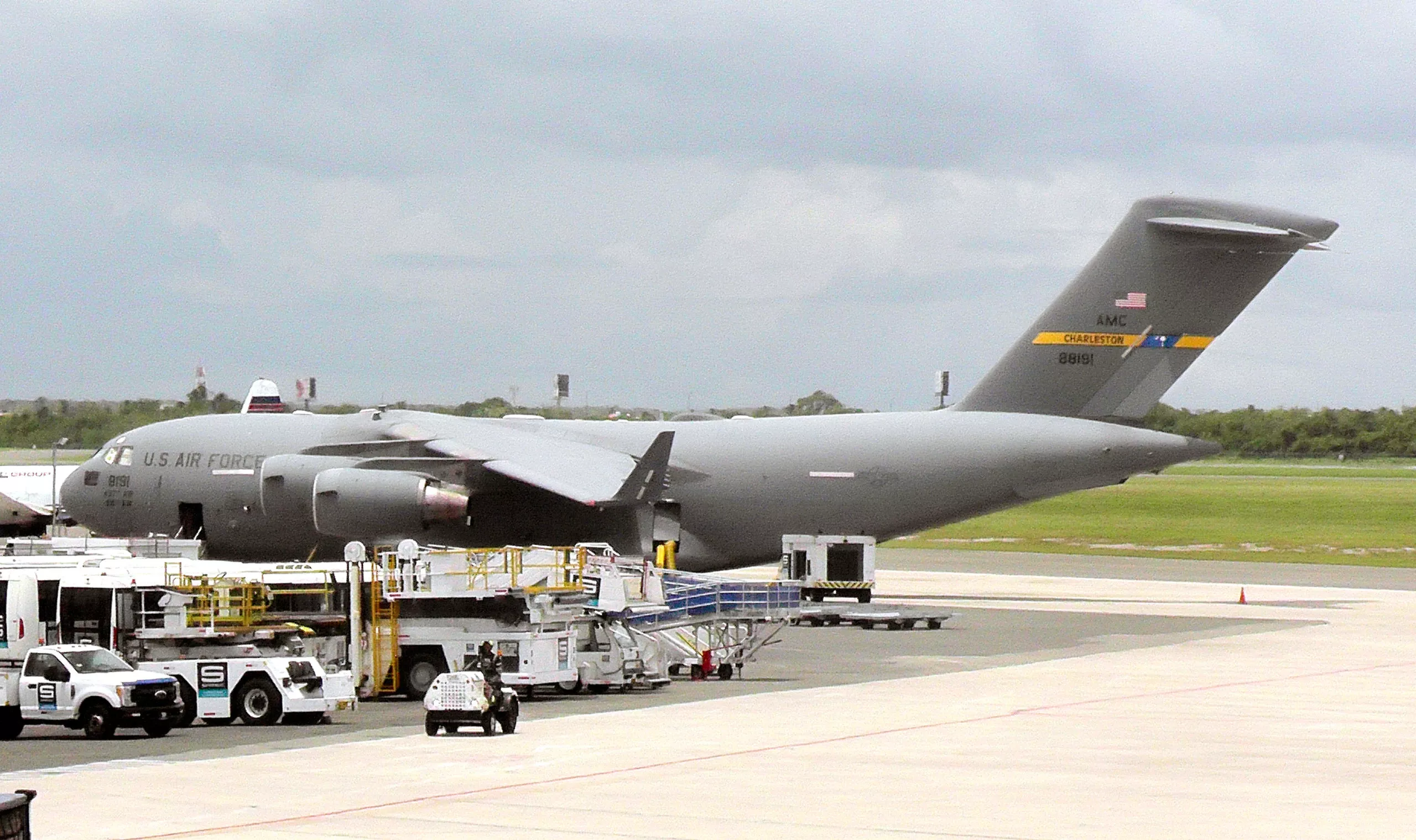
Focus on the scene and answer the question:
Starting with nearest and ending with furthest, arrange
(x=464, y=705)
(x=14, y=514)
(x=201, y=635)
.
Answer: (x=464, y=705) → (x=201, y=635) → (x=14, y=514)

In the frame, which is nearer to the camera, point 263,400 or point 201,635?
point 201,635

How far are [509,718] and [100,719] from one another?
14.8ft

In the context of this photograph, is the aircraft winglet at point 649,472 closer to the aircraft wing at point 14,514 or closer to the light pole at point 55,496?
the light pole at point 55,496

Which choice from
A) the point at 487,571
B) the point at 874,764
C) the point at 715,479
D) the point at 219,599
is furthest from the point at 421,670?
the point at 715,479

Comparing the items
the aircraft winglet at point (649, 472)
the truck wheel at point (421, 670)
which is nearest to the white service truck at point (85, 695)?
the truck wheel at point (421, 670)

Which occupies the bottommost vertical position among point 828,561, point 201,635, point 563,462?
point 201,635

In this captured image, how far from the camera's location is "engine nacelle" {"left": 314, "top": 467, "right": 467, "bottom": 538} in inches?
1428

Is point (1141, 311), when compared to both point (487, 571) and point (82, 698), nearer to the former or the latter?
point (487, 571)

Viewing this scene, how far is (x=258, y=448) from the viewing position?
134ft

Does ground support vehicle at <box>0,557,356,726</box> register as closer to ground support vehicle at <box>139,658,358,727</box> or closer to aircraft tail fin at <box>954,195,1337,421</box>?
ground support vehicle at <box>139,658,358,727</box>

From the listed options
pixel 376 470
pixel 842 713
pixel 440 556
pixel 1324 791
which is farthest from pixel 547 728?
pixel 376 470

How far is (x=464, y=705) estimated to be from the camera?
20734 millimetres

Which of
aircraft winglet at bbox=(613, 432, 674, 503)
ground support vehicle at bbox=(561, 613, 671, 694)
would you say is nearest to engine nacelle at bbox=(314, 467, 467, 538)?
aircraft winglet at bbox=(613, 432, 674, 503)

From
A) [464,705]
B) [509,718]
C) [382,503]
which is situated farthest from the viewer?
[382,503]
